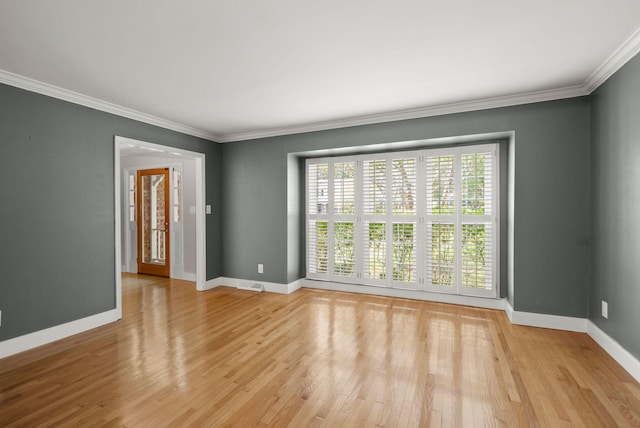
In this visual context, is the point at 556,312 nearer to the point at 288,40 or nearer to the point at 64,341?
the point at 288,40

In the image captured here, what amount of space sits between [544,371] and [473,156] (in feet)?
8.16

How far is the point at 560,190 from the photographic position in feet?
10.5

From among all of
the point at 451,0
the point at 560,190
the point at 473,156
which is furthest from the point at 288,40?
the point at 560,190

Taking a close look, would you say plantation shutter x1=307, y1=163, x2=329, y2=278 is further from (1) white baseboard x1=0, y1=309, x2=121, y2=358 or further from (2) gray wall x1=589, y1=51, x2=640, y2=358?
(2) gray wall x1=589, y1=51, x2=640, y2=358

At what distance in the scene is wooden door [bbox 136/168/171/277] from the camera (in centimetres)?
596

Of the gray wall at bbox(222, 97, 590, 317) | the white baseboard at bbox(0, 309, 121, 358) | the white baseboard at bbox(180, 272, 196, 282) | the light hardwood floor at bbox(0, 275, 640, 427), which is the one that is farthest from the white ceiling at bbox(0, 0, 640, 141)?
the white baseboard at bbox(180, 272, 196, 282)

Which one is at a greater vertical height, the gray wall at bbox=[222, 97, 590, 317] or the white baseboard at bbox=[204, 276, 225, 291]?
the gray wall at bbox=[222, 97, 590, 317]

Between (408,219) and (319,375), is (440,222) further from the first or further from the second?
(319,375)

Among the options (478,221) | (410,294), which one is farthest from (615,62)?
(410,294)

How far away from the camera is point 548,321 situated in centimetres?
327

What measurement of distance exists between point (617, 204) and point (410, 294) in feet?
7.98

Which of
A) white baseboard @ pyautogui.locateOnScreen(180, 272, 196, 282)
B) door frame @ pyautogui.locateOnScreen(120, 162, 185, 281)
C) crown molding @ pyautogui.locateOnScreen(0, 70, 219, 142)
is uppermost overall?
crown molding @ pyautogui.locateOnScreen(0, 70, 219, 142)

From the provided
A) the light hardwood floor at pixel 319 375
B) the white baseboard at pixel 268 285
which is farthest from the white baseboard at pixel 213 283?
the light hardwood floor at pixel 319 375

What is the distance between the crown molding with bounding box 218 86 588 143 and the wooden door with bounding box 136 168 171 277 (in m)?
1.98
